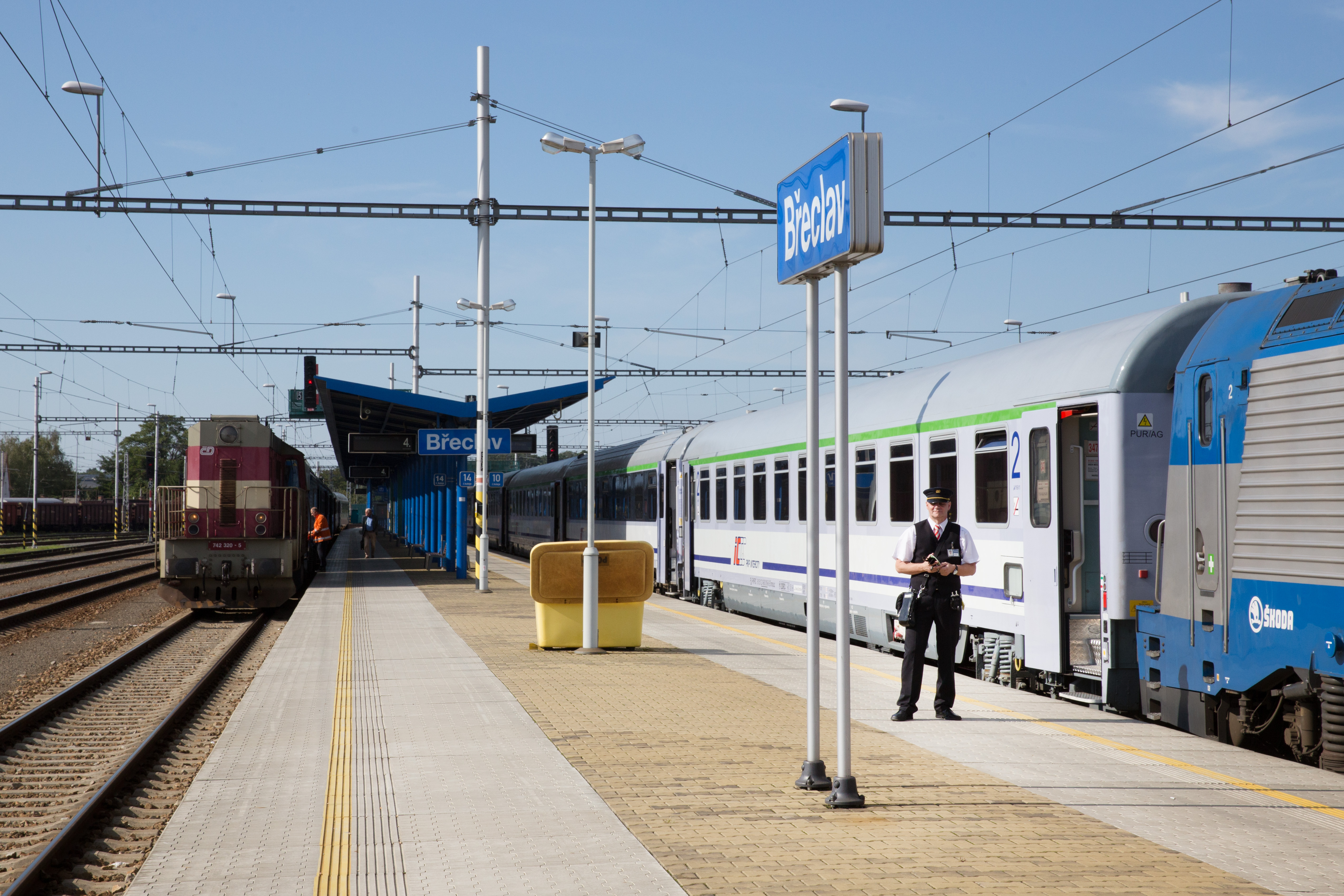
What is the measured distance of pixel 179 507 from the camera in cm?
2477

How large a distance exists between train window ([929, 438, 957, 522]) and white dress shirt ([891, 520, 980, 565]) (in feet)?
9.96

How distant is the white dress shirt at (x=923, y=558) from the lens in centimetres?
970

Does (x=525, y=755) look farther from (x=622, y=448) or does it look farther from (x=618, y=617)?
(x=622, y=448)

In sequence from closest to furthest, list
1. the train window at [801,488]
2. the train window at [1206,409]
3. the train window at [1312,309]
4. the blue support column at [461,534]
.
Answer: the train window at [1312,309] → the train window at [1206,409] → the train window at [801,488] → the blue support column at [461,534]

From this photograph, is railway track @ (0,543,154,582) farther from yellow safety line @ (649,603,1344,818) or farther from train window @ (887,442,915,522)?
yellow safety line @ (649,603,1344,818)

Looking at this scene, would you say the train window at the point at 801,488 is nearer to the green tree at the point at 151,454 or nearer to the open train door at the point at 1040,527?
the open train door at the point at 1040,527

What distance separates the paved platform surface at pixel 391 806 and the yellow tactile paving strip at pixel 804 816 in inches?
10.8

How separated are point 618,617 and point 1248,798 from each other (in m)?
8.96

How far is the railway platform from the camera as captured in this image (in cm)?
560

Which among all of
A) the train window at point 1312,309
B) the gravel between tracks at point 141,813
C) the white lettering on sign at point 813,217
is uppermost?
the white lettering on sign at point 813,217

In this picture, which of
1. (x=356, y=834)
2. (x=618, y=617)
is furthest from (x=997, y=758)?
(x=618, y=617)

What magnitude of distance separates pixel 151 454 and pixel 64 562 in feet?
258

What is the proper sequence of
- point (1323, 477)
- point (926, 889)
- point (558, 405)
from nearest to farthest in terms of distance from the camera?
point (926, 889)
point (1323, 477)
point (558, 405)

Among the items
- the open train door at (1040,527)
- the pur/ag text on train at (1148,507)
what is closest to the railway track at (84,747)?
the pur/ag text on train at (1148,507)
